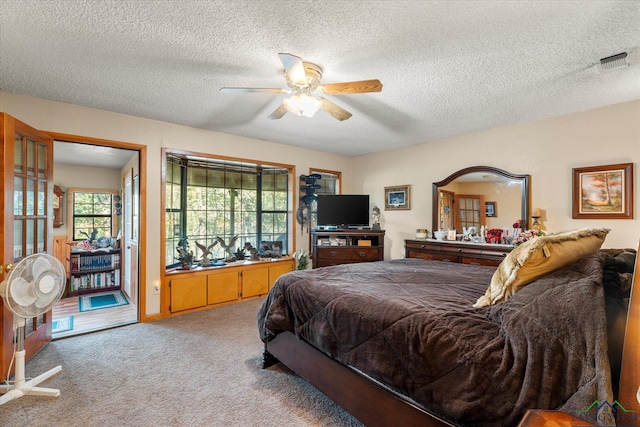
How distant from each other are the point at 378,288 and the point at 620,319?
1.18 m

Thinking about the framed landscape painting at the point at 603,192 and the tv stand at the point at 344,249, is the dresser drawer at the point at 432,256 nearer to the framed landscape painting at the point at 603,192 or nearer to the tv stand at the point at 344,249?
the tv stand at the point at 344,249

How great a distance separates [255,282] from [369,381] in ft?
10.6

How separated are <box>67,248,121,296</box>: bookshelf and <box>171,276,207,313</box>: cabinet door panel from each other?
2.36m

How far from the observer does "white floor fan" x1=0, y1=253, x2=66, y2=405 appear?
6.74 ft

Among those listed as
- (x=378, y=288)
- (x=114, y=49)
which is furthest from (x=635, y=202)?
(x=114, y=49)

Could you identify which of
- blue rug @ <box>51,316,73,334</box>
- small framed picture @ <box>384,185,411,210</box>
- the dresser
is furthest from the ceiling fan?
blue rug @ <box>51,316,73,334</box>

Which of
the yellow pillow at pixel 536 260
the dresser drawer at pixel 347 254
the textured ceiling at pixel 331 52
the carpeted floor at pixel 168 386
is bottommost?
the carpeted floor at pixel 168 386

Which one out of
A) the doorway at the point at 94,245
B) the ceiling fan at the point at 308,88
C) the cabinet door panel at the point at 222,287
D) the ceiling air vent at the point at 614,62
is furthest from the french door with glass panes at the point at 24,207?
the ceiling air vent at the point at 614,62

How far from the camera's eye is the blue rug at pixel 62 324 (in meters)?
3.32

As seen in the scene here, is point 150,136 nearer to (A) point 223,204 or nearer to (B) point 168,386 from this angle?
(A) point 223,204

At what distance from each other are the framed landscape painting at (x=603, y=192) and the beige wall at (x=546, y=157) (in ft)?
0.19

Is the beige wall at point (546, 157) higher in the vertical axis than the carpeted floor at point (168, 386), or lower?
higher

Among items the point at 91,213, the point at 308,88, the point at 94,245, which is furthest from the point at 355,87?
the point at 91,213

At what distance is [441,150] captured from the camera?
14.9ft
